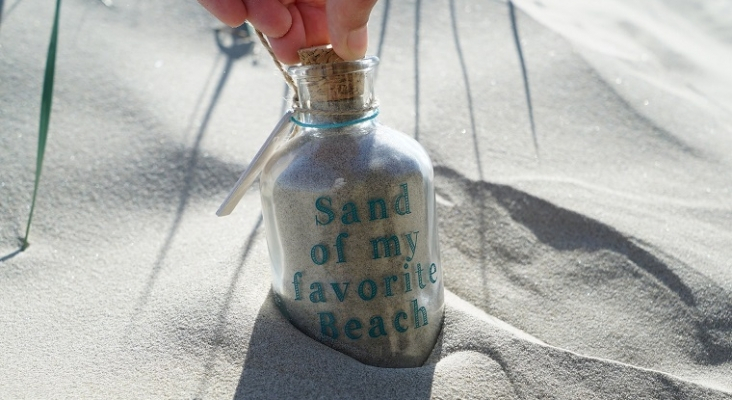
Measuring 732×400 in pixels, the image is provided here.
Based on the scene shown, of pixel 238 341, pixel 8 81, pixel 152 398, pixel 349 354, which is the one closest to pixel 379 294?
pixel 349 354

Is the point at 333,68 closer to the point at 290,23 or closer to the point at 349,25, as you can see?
the point at 349,25

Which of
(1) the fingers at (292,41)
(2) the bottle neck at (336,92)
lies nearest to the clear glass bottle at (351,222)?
(2) the bottle neck at (336,92)

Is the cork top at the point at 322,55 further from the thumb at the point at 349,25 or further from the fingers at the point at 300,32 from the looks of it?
the fingers at the point at 300,32

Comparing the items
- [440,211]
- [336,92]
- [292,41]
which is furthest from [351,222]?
[440,211]

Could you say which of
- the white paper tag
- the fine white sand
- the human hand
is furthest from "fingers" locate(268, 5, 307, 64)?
the fine white sand

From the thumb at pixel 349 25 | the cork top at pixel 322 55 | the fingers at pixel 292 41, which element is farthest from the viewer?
the fingers at pixel 292 41

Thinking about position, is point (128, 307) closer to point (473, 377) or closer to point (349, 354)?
point (349, 354)
